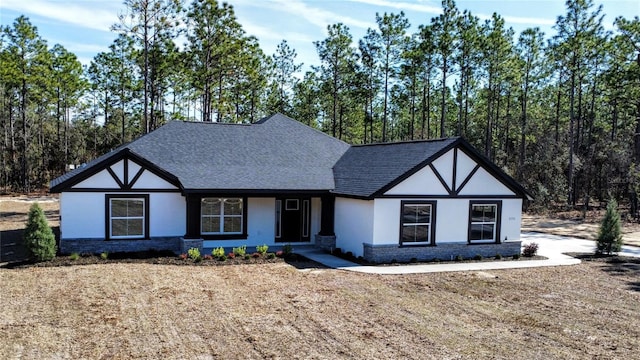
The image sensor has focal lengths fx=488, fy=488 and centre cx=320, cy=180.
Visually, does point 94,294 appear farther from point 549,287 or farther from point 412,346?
point 549,287

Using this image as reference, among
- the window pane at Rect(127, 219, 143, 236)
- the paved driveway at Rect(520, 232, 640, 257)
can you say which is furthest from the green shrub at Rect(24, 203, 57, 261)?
the paved driveway at Rect(520, 232, 640, 257)

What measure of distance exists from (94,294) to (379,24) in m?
32.4

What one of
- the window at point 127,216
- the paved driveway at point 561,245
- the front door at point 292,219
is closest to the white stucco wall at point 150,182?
the window at point 127,216

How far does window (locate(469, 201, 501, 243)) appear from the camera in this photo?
18.4 meters

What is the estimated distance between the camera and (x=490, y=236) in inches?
740

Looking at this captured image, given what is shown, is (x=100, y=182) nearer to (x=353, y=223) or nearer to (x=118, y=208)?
(x=118, y=208)

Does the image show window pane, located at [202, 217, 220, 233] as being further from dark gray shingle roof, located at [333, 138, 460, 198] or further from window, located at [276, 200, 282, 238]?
dark gray shingle roof, located at [333, 138, 460, 198]

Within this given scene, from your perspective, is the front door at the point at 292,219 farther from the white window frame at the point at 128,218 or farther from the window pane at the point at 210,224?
the white window frame at the point at 128,218

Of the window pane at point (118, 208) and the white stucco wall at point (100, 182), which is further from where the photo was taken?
the window pane at point (118, 208)

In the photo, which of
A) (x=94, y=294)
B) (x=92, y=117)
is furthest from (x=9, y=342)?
(x=92, y=117)

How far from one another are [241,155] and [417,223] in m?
7.82

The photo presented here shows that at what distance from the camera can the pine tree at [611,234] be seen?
19500 mm

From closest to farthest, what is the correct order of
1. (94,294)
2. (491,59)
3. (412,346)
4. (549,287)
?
(412,346) < (94,294) < (549,287) < (491,59)

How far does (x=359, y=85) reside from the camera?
42188 millimetres
